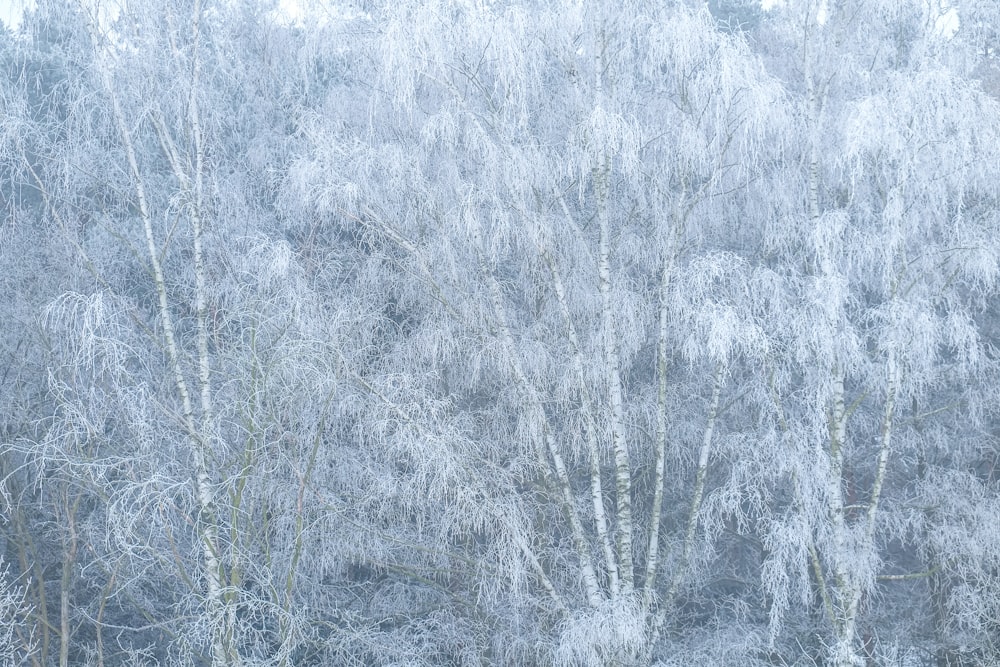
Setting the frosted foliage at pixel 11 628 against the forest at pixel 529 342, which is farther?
the forest at pixel 529 342

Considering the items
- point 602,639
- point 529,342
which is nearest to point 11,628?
point 602,639

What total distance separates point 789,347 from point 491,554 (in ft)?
7.81

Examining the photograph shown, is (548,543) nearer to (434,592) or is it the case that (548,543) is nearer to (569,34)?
(434,592)

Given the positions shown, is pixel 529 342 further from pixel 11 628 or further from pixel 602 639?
pixel 11 628

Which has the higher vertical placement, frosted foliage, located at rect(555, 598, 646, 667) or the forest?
the forest

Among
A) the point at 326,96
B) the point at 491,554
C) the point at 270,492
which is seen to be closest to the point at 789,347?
the point at 491,554

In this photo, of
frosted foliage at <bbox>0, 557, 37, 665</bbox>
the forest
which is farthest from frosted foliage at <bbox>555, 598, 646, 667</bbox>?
frosted foliage at <bbox>0, 557, 37, 665</bbox>

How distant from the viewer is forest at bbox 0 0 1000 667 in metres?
6.28

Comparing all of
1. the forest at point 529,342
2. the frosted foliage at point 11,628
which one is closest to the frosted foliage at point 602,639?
the forest at point 529,342

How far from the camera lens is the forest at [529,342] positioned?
628 centimetres

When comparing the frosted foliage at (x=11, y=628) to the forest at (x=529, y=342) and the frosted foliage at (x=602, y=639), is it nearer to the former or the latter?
the forest at (x=529, y=342)

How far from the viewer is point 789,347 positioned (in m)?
6.46

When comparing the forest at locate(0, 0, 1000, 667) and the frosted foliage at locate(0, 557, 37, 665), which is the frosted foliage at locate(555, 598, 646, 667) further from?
the frosted foliage at locate(0, 557, 37, 665)

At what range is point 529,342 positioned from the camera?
691cm
